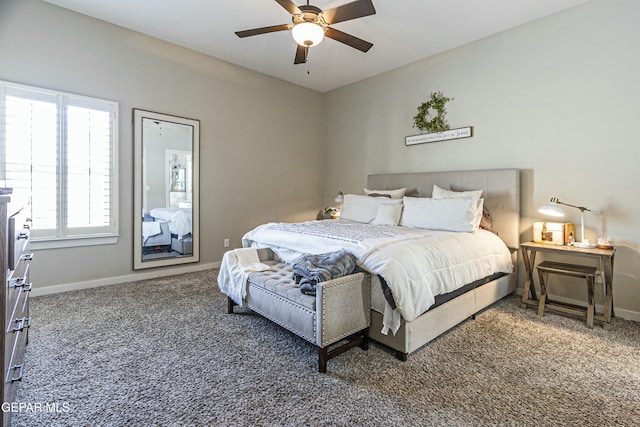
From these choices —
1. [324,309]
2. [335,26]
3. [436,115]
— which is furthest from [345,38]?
[324,309]

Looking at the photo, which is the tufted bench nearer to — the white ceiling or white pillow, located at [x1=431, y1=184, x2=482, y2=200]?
white pillow, located at [x1=431, y1=184, x2=482, y2=200]

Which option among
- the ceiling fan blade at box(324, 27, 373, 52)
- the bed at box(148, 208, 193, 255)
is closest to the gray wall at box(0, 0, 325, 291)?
the bed at box(148, 208, 193, 255)

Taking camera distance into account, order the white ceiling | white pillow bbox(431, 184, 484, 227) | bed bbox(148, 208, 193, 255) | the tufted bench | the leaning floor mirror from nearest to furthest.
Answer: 1. the tufted bench
2. the white ceiling
3. white pillow bbox(431, 184, 484, 227)
4. the leaning floor mirror
5. bed bbox(148, 208, 193, 255)

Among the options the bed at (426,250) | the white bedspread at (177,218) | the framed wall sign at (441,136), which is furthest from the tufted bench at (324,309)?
the framed wall sign at (441,136)

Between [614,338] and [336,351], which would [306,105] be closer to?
[336,351]

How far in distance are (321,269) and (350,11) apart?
79.3 inches

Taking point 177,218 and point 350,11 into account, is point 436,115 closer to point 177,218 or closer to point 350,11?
point 350,11

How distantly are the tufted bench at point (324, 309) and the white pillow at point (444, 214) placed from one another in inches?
58.7

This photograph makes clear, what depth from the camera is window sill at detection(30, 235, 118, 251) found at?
10.6 feet

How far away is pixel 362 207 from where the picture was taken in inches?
164

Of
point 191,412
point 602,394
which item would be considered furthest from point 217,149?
point 602,394

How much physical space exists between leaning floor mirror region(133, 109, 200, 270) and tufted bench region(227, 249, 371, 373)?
228 cm

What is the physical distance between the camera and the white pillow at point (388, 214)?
12.4 ft

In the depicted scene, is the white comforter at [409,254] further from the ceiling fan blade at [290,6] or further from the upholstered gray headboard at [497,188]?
the ceiling fan blade at [290,6]
